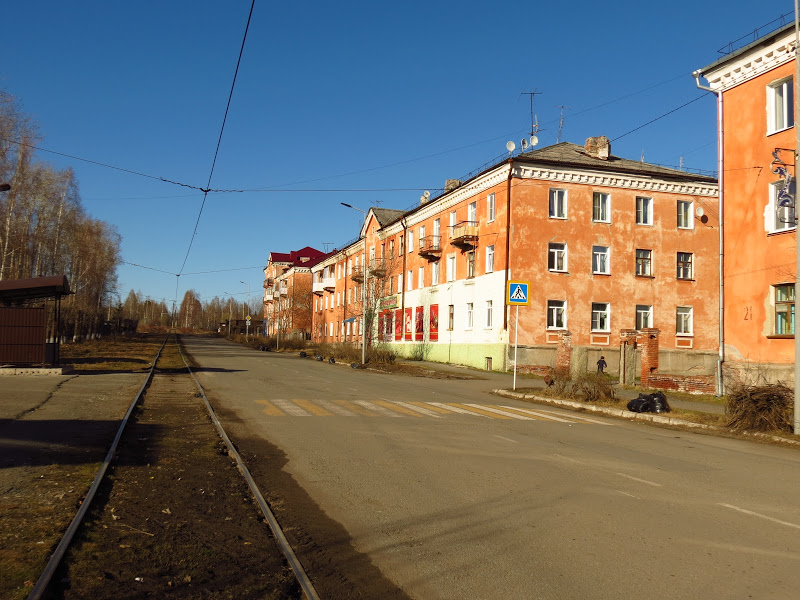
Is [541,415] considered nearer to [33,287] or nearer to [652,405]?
[652,405]

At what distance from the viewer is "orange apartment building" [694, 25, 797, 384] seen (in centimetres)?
1948

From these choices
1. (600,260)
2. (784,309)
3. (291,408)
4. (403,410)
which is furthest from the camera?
(600,260)

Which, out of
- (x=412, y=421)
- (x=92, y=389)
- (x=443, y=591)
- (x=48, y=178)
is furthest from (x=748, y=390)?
(x=48, y=178)

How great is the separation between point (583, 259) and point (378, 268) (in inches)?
791

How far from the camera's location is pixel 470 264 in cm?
4122

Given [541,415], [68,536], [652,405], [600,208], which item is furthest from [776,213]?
[68,536]

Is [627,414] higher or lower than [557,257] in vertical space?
lower

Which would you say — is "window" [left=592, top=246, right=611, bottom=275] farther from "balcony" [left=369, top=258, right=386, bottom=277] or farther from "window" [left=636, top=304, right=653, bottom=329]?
"balcony" [left=369, top=258, right=386, bottom=277]

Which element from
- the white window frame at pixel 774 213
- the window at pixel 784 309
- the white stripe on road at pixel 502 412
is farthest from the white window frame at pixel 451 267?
the white stripe on road at pixel 502 412

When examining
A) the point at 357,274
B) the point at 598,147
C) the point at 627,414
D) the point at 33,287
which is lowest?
the point at 627,414

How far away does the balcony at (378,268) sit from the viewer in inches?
2087

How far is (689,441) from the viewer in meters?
12.3

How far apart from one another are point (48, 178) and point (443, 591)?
49.8 meters

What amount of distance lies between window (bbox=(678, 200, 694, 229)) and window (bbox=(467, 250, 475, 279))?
471 inches
